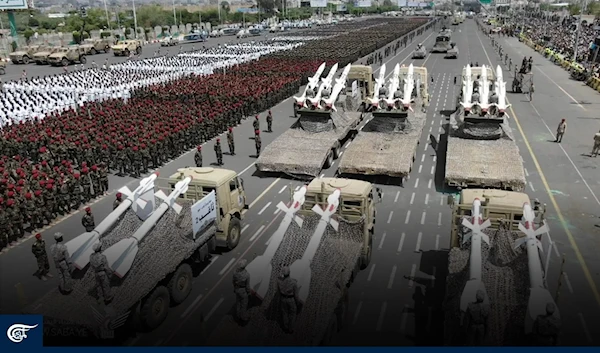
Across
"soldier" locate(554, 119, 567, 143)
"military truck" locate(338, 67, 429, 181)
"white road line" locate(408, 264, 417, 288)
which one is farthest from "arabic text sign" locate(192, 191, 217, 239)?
"soldier" locate(554, 119, 567, 143)

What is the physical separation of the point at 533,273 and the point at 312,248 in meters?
3.84

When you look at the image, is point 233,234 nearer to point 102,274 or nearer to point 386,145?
point 102,274

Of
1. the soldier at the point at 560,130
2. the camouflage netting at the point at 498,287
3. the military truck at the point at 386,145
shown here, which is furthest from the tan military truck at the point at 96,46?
the camouflage netting at the point at 498,287

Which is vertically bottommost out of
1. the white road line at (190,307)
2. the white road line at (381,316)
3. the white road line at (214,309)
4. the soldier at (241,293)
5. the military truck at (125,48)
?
the white road line at (214,309)

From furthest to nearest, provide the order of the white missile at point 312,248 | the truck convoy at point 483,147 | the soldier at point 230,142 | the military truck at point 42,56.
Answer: the military truck at point 42,56 → the soldier at point 230,142 → the truck convoy at point 483,147 → the white missile at point 312,248

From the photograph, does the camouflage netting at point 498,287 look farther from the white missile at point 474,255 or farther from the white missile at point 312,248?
the white missile at point 312,248

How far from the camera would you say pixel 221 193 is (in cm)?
1205

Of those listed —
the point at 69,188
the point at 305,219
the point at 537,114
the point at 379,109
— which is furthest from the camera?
the point at 537,114

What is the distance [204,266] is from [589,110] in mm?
26689

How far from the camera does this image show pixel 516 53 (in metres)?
61.0

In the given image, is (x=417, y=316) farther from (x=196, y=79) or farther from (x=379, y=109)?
(x=196, y=79)

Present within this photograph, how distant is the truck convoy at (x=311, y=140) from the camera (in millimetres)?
17344

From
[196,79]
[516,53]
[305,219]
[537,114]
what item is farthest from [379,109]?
[516,53]

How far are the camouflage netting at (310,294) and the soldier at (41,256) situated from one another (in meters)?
5.54
